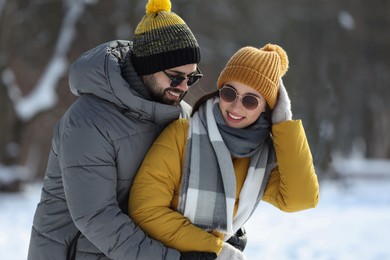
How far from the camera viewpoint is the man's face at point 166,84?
279cm

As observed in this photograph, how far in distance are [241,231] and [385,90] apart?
61.1 ft

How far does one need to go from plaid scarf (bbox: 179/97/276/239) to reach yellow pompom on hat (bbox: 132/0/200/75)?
0.91 feet

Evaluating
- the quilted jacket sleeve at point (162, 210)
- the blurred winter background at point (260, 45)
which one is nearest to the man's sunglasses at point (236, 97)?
the quilted jacket sleeve at point (162, 210)

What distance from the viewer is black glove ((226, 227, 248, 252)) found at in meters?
2.81

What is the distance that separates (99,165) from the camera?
2529 mm

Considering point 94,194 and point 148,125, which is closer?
point 94,194

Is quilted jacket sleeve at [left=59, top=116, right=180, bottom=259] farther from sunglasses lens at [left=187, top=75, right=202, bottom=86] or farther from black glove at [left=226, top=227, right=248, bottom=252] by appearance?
sunglasses lens at [left=187, top=75, right=202, bottom=86]

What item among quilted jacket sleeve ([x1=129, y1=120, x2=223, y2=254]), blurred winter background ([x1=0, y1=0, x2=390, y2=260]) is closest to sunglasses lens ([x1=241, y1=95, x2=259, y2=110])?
quilted jacket sleeve ([x1=129, y1=120, x2=223, y2=254])

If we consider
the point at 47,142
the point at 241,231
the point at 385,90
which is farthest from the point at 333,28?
the point at 241,231

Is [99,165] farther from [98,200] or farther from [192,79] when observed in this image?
[192,79]

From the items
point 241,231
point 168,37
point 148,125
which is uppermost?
point 168,37

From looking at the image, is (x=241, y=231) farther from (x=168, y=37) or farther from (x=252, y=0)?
(x=252, y=0)

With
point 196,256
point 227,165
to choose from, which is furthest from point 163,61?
point 196,256

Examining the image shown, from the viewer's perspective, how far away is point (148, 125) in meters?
2.70
